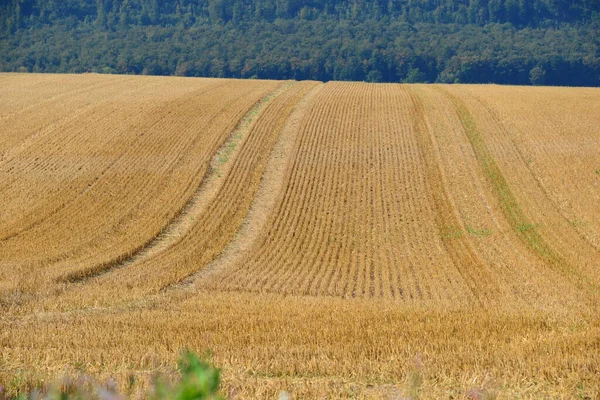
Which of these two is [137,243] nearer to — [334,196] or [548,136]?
[334,196]

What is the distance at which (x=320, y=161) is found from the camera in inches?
1508

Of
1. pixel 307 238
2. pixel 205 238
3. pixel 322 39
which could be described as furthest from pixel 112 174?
pixel 322 39

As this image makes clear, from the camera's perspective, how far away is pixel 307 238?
27.9 metres

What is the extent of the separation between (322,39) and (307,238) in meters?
103

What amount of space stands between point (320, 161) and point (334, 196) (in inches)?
215

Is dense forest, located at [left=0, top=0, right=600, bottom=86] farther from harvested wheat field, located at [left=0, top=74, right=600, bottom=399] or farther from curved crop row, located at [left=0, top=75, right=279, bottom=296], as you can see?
harvested wheat field, located at [left=0, top=74, right=600, bottom=399]

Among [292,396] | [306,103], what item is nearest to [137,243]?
[292,396]

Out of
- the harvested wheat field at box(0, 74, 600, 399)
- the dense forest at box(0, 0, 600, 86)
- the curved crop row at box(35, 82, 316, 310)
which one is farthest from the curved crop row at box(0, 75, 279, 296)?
the dense forest at box(0, 0, 600, 86)

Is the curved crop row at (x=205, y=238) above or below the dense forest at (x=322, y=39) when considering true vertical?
above

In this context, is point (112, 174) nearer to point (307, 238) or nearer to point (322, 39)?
point (307, 238)

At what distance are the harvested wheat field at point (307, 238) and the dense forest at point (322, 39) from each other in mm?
38824

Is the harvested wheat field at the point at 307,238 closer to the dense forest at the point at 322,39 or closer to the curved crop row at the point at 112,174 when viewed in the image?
the curved crop row at the point at 112,174

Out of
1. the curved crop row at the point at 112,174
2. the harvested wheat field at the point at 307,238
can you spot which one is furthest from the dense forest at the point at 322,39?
the harvested wheat field at the point at 307,238

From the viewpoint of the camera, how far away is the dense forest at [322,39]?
10694 centimetres
